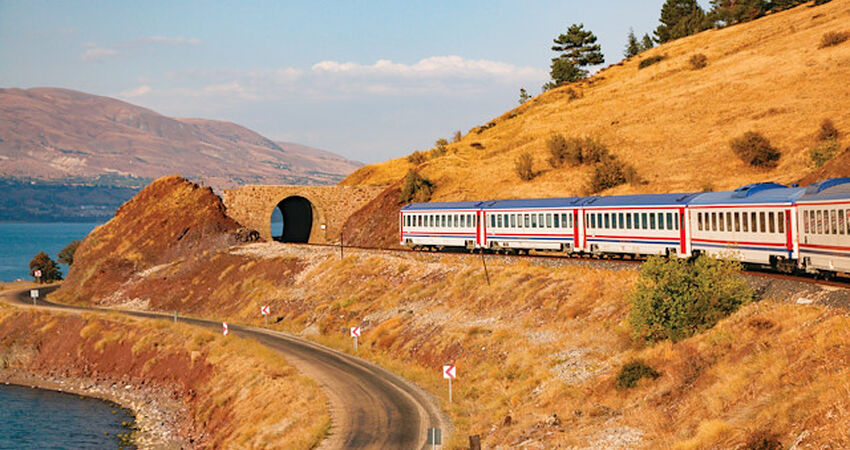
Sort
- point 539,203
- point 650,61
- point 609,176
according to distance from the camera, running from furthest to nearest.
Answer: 1. point 650,61
2. point 609,176
3. point 539,203

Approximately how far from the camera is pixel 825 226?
26.8 metres

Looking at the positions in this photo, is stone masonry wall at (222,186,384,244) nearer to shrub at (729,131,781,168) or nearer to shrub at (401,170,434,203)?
shrub at (401,170,434,203)

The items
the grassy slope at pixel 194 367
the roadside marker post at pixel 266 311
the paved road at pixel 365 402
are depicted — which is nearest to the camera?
the paved road at pixel 365 402

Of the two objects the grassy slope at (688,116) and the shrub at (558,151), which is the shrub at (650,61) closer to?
the grassy slope at (688,116)

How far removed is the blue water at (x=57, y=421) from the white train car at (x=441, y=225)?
2492 centimetres

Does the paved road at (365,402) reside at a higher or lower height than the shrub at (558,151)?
lower

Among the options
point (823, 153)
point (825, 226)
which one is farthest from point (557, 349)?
point (823, 153)

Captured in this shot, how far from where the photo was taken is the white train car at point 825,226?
25.3m

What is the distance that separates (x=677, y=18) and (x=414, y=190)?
300 feet

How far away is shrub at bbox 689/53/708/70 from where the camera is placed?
4253 inches

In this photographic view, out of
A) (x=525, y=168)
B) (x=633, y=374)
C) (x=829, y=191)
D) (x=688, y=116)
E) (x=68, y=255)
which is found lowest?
(x=633, y=374)

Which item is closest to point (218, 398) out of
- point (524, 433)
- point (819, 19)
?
point (524, 433)

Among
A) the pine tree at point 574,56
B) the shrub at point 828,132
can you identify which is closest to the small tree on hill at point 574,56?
the pine tree at point 574,56

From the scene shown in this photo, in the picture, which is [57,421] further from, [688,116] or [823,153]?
[688,116]
